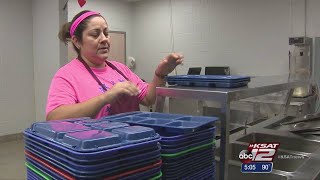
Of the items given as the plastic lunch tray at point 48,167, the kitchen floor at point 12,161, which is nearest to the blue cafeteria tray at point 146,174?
the plastic lunch tray at point 48,167

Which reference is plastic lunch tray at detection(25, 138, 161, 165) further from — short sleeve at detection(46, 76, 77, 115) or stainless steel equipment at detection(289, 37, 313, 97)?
stainless steel equipment at detection(289, 37, 313, 97)

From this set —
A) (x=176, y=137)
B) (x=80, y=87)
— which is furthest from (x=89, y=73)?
(x=176, y=137)

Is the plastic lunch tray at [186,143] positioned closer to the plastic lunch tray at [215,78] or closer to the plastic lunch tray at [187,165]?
the plastic lunch tray at [187,165]

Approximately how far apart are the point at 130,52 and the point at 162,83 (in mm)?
5078

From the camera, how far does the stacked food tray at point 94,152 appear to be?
566 millimetres

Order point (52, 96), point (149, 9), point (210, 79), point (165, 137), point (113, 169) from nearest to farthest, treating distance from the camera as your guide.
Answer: point (113, 169) < point (165, 137) < point (210, 79) < point (52, 96) < point (149, 9)

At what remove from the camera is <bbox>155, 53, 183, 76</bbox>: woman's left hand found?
1.37m

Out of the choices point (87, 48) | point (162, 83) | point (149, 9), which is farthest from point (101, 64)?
point (149, 9)

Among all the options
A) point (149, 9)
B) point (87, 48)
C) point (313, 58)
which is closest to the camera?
point (87, 48)

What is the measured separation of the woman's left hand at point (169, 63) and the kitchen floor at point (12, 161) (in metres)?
2.49

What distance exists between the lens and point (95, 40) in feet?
4.67

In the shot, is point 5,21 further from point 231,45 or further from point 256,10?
point 256,10

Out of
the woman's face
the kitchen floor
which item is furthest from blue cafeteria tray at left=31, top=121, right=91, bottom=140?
the kitchen floor

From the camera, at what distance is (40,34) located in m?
4.83
